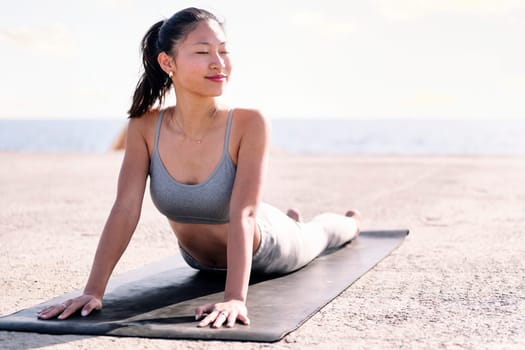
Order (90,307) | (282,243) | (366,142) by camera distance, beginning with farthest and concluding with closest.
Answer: (366,142) → (282,243) → (90,307)

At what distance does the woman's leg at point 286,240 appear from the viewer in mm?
3143

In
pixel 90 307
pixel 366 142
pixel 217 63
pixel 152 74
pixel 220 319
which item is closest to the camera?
pixel 220 319

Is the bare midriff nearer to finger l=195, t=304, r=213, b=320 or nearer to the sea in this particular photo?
finger l=195, t=304, r=213, b=320

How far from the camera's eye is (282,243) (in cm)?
324

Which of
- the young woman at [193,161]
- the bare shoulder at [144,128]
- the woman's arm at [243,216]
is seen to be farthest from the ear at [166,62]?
the woman's arm at [243,216]

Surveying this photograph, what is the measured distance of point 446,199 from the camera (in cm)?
690

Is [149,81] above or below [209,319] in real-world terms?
above

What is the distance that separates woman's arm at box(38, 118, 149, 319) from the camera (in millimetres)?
2656

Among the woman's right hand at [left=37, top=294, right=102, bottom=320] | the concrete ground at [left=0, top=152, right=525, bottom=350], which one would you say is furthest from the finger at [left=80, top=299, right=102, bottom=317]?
the concrete ground at [left=0, top=152, right=525, bottom=350]

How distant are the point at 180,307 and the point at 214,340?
1.46 feet

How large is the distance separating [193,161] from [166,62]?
40cm

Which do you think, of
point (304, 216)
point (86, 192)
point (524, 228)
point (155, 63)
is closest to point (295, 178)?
point (86, 192)

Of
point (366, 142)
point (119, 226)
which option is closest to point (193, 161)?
point (119, 226)

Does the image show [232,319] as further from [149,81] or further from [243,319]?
[149,81]
